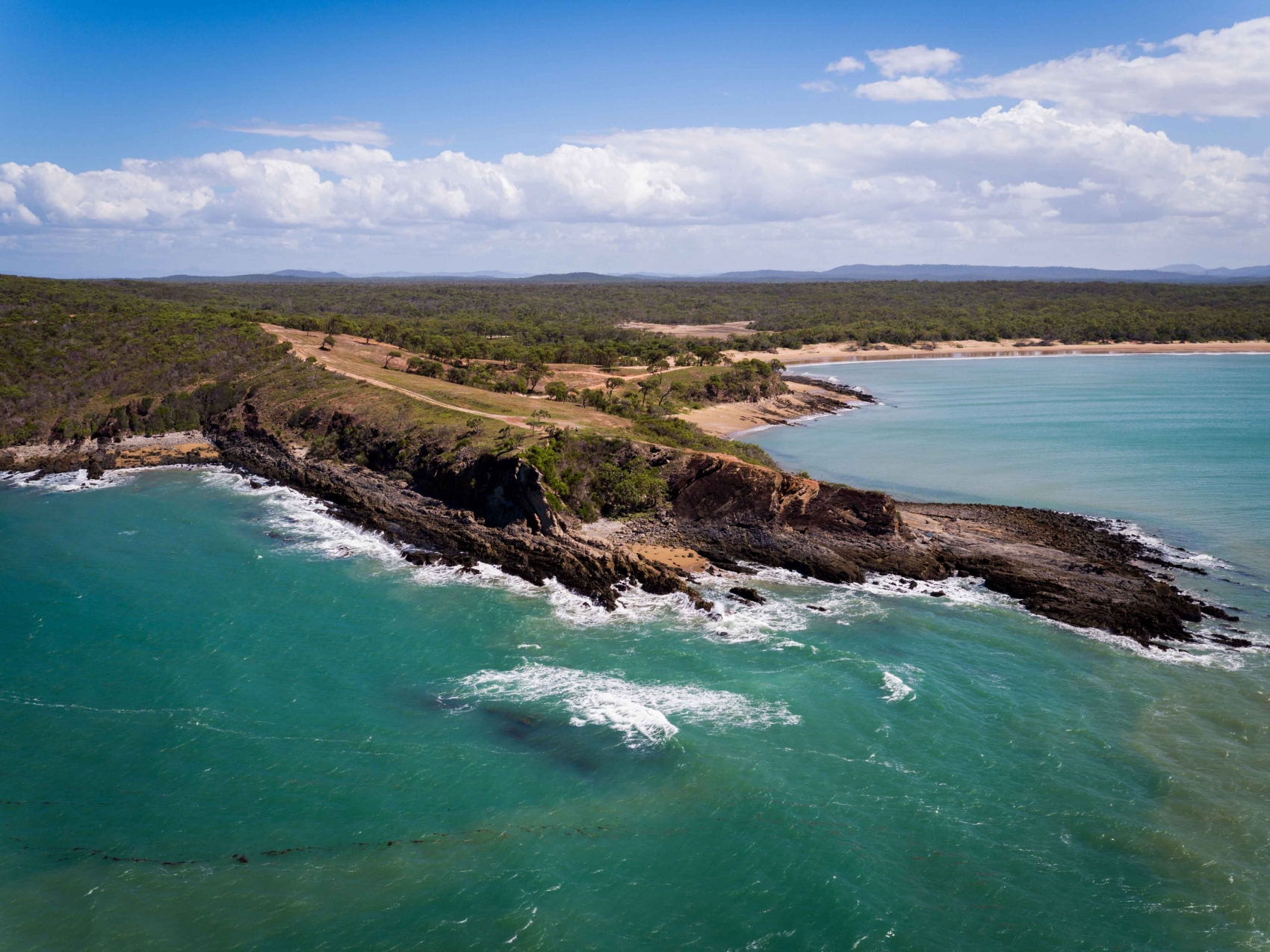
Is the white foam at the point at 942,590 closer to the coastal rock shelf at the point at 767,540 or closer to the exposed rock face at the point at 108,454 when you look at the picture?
the coastal rock shelf at the point at 767,540

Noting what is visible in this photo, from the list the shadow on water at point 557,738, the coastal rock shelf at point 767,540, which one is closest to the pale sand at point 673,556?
the coastal rock shelf at point 767,540

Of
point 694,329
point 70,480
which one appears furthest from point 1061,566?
point 694,329

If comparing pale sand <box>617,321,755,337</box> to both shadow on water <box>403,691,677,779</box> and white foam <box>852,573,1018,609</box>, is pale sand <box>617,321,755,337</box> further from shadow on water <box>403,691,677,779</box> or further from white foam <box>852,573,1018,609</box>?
shadow on water <box>403,691,677,779</box>

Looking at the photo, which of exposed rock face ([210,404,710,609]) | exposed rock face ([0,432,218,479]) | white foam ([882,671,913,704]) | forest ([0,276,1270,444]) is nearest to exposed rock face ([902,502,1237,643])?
white foam ([882,671,913,704])

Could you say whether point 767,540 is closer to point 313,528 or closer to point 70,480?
point 313,528

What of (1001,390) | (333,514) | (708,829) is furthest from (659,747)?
(1001,390)
